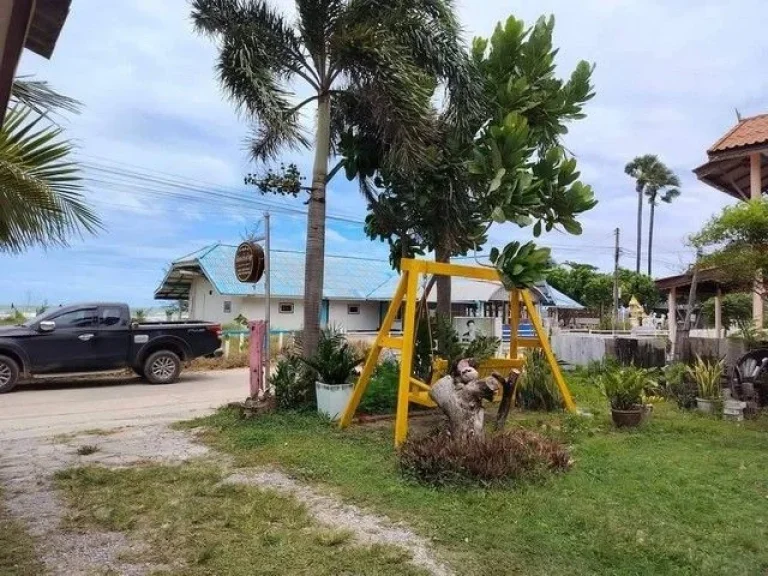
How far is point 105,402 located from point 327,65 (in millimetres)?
6787

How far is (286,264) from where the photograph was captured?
92.5ft

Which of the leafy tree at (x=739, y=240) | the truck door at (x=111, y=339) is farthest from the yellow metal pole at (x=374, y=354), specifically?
the truck door at (x=111, y=339)

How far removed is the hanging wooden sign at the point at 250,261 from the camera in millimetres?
8414

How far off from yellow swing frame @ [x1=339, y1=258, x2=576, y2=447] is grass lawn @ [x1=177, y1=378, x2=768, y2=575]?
0.41 meters

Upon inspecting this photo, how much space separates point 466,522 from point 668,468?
2501 mm

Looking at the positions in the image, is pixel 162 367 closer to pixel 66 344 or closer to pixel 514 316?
pixel 66 344

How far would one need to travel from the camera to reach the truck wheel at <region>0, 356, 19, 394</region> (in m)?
11.2

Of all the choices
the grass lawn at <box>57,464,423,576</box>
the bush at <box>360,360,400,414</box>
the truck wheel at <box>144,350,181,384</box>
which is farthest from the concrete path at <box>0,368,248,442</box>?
the grass lawn at <box>57,464,423,576</box>

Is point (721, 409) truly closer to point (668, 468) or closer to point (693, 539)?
point (668, 468)

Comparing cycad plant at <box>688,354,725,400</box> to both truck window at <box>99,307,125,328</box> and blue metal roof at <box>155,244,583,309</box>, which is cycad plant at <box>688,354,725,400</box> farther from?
blue metal roof at <box>155,244,583,309</box>

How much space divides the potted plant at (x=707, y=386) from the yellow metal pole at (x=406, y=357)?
482 cm

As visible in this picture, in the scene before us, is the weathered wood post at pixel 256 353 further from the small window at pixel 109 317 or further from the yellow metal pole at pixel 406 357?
the small window at pixel 109 317

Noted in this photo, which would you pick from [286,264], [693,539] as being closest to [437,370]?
[693,539]

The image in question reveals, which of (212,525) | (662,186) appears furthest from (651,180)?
(212,525)
